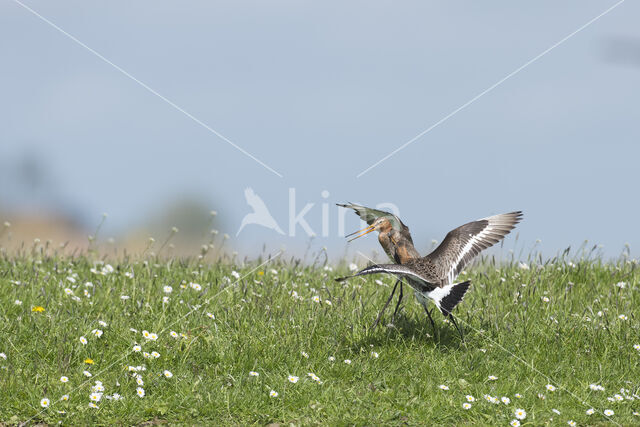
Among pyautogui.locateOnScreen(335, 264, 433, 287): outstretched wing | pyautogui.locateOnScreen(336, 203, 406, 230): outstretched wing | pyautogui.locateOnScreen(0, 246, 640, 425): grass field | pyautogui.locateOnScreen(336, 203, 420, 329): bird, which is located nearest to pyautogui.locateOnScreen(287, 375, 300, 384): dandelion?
pyautogui.locateOnScreen(0, 246, 640, 425): grass field

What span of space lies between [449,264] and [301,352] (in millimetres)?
1810

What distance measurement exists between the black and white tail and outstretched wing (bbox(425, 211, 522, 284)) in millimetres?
270

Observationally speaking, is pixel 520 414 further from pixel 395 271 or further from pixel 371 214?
pixel 371 214

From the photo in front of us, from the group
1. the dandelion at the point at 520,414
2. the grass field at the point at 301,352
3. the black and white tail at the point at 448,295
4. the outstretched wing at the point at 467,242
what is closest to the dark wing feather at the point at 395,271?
the black and white tail at the point at 448,295

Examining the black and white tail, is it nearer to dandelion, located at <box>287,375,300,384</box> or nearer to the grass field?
the grass field

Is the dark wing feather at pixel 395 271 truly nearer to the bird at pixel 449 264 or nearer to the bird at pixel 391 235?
the bird at pixel 449 264

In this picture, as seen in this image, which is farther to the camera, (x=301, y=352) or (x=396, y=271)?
(x=301, y=352)

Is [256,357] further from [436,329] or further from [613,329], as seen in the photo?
[613,329]

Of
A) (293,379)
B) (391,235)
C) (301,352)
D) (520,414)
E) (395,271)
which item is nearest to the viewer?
(520,414)

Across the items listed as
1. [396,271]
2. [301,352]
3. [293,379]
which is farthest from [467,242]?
[293,379]

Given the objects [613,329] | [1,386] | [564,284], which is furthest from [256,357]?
[564,284]

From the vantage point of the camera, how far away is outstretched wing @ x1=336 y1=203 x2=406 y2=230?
704cm

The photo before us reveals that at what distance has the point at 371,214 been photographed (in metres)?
7.23

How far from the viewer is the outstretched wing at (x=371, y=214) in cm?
704
